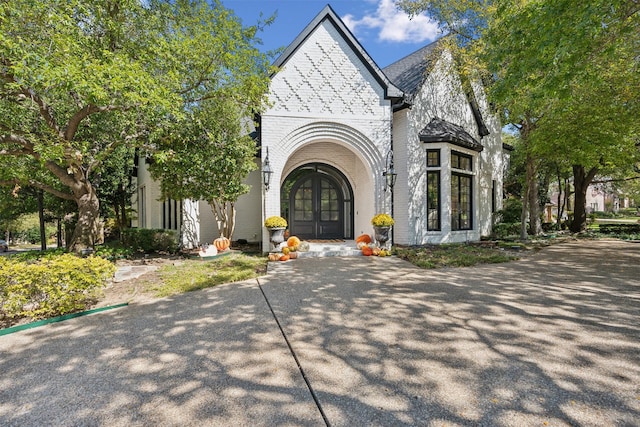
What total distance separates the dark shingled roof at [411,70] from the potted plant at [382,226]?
499 cm

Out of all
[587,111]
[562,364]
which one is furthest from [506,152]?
[562,364]

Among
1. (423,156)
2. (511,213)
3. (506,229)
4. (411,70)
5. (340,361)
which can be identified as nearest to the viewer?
(340,361)

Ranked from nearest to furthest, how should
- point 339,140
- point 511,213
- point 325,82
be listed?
point 325,82 → point 339,140 → point 511,213

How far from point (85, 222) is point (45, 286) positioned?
15.4 feet

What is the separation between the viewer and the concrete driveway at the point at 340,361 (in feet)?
7.00

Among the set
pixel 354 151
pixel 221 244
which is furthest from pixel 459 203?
pixel 221 244

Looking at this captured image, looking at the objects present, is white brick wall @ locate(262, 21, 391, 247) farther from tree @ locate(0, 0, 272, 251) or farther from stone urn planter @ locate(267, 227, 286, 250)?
tree @ locate(0, 0, 272, 251)

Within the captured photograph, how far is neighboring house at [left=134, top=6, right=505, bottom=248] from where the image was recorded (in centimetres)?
924

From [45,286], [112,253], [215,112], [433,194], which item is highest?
[215,112]

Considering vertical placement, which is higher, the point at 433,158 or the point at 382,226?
the point at 433,158

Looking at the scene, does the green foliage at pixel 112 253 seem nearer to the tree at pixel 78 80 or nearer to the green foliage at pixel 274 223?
the tree at pixel 78 80

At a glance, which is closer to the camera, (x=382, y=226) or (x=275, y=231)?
(x=275, y=231)

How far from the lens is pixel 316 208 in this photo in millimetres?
11469

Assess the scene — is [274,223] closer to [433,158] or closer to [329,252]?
[329,252]
